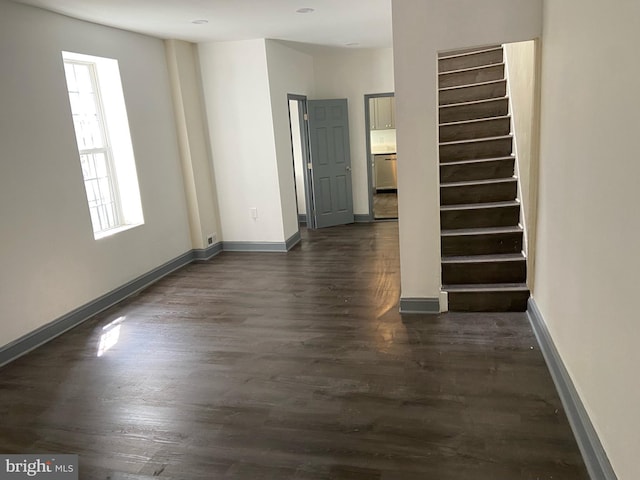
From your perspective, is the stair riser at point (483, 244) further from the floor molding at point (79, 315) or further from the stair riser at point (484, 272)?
the floor molding at point (79, 315)

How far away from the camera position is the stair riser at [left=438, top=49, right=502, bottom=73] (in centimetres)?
514

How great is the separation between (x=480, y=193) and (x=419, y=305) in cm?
127

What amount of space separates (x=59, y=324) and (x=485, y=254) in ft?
12.2

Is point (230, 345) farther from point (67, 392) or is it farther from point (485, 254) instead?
point (485, 254)

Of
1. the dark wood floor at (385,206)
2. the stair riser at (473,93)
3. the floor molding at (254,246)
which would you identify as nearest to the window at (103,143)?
the floor molding at (254,246)

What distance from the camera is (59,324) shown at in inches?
156

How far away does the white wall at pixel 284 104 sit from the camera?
19.2 ft

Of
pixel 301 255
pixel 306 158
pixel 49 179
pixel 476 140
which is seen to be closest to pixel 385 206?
pixel 306 158

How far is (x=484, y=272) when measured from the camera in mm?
3891

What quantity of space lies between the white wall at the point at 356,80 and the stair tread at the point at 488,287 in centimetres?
399

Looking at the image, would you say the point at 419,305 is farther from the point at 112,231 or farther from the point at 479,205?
the point at 112,231

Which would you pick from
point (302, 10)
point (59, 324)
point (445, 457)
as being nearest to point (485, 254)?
point (445, 457)
